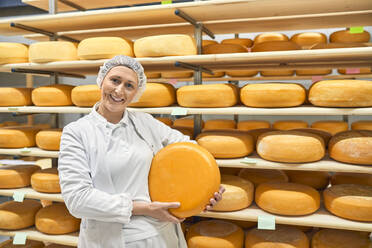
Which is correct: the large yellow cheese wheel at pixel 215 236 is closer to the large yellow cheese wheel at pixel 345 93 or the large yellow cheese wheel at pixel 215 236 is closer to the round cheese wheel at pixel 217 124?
the large yellow cheese wheel at pixel 345 93

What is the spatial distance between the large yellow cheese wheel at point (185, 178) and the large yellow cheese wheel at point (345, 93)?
0.77m

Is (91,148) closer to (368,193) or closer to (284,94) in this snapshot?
(284,94)

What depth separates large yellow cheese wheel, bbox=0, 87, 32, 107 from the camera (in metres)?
2.22

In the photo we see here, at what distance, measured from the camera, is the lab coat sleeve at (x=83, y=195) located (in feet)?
3.70

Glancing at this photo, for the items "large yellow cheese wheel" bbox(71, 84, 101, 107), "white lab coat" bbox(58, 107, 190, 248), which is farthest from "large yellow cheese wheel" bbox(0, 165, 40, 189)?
"white lab coat" bbox(58, 107, 190, 248)

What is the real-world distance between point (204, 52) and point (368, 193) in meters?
1.34

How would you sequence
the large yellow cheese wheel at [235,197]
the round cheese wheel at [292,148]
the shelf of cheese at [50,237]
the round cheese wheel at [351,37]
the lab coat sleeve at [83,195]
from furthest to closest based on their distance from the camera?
1. the round cheese wheel at [351,37]
2. the shelf of cheese at [50,237]
3. the large yellow cheese wheel at [235,197]
4. the round cheese wheel at [292,148]
5. the lab coat sleeve at [83,195]

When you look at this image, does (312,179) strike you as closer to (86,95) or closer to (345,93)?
(345,93)

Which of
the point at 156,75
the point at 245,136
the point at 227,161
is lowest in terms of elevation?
the point at 227,161

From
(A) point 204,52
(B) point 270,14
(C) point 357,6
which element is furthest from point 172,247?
(C) point 357,6

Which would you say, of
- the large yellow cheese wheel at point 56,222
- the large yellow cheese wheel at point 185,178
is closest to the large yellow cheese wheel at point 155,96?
the large yellow cheese wheel at point 185,178

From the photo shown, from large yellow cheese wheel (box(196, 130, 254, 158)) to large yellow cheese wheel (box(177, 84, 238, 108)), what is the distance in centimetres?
20

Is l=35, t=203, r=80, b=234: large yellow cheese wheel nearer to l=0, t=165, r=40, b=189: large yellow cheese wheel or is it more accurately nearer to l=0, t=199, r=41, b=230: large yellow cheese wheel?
l=0, t=199, r=41, b=230: large yellow cheese wheel

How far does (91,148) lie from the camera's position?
4.07 feet
